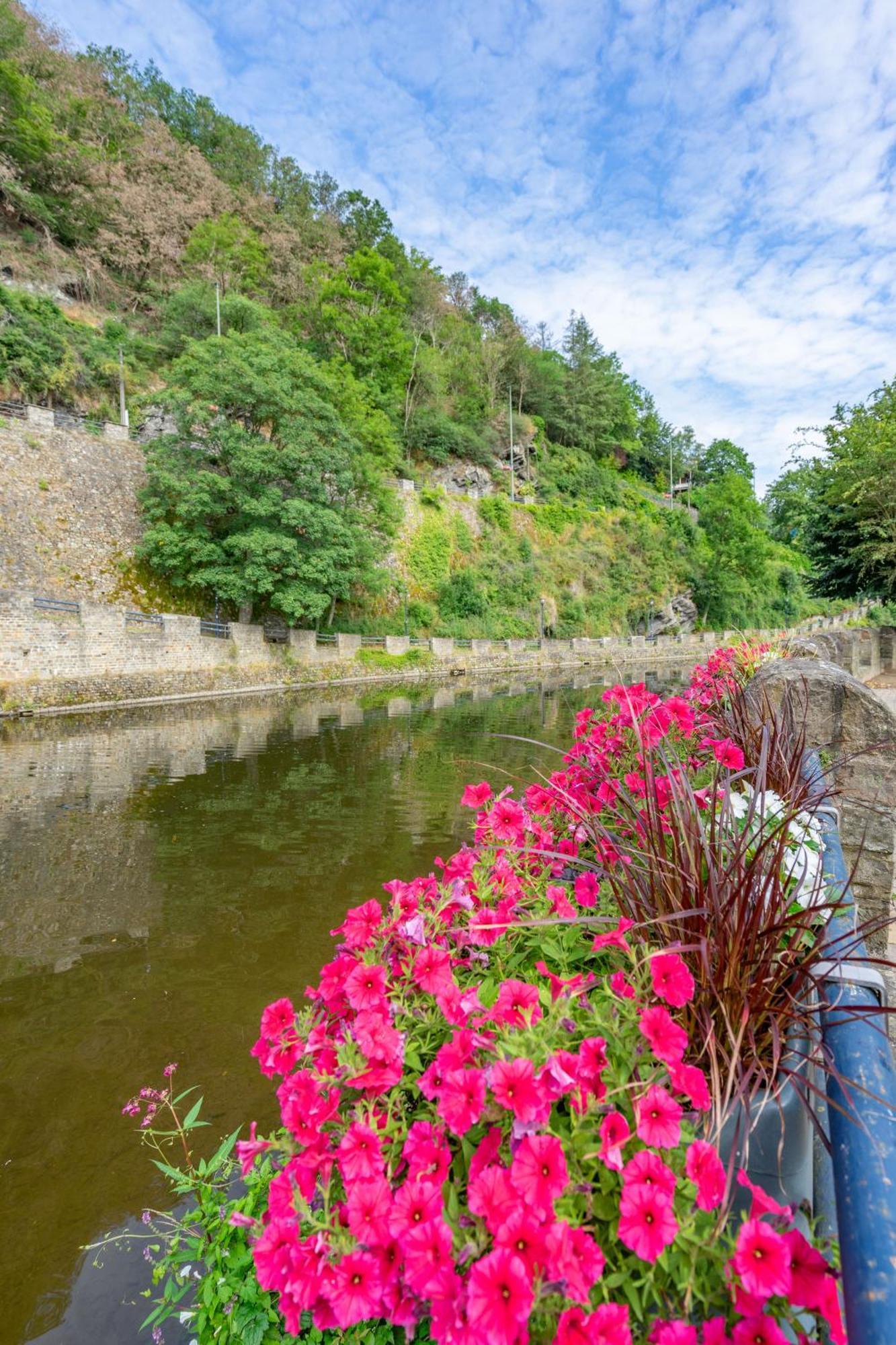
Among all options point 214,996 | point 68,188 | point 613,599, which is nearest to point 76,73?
point 68,188

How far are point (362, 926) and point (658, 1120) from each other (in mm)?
746

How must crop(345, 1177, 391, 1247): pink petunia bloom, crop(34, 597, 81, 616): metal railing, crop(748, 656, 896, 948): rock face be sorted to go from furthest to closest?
crop(34, 597, 81, 616): metal railing → crop(748, 656, 896, 948): rock face → crop(345, 1177, 391, 1247): pink petunia bloom

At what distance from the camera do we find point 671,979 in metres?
1.00

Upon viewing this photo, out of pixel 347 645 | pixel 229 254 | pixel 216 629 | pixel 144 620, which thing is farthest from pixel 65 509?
pixel 229 254

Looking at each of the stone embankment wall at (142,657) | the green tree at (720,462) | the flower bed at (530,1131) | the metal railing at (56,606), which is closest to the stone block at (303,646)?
the stone embankment wall at (142,657)

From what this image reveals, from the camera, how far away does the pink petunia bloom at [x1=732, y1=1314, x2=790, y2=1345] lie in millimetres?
628

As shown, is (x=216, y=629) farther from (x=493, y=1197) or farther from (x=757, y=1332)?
(x=757, y=1332)

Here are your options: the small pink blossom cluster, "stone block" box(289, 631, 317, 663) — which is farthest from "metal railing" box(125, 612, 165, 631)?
the small pink blossom cluster

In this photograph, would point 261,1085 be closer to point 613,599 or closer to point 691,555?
point 613,599

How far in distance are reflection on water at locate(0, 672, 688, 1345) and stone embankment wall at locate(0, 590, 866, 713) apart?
11.9 ft

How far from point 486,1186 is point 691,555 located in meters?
46.9


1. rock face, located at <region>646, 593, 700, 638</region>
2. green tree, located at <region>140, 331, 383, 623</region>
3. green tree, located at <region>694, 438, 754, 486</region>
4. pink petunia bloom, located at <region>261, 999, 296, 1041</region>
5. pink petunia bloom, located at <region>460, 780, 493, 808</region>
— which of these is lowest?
pink petunia bloom, located at <region>261, 999, 296, 1041</region>

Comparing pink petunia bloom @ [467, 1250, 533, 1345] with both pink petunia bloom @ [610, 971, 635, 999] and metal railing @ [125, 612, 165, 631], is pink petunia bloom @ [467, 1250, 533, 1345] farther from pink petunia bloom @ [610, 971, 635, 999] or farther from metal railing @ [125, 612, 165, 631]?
metal railing @ [125, 612, 165, 631]

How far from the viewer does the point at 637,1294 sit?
79 cm
